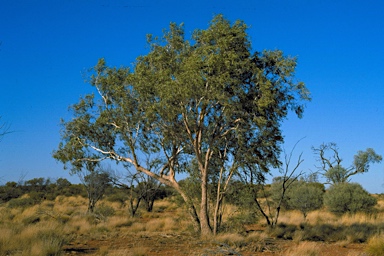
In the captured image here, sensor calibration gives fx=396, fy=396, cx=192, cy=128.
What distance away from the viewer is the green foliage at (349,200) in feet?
105

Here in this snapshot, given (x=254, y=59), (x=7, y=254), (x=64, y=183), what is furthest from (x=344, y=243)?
(x=64, y=183)

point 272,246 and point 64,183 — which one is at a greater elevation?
point 64,183

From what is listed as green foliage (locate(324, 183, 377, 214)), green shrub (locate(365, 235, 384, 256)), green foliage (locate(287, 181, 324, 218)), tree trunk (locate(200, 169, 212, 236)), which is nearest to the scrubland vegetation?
green shrub (locate(365, 235, 384, 256))

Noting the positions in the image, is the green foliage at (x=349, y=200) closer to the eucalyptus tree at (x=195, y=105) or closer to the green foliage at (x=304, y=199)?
the green foliage at (x=304, y=199)

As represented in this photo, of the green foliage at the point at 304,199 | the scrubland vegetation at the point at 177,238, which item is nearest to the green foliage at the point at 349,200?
the green foliage at the point at 304,199

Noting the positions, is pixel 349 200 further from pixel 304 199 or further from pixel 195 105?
pixel 195 105

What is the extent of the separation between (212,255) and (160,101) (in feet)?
22.2

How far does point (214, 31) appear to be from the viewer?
53.8 ft

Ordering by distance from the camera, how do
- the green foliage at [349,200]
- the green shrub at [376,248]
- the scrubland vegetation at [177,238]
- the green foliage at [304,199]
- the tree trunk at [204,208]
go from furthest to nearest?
the green foliage at [304,199] < the green foliage at [349,200] < the tree trunk at [204,208] < the green shrub at [376,248] < the scrubland vegetation at [177,238]

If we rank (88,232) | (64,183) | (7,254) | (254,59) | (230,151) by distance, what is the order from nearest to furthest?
1. (7,254)
2. (254,59)
3. (230,151)
4. (88,232)
5. (64,183)

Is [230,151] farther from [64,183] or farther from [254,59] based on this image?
[64,183]

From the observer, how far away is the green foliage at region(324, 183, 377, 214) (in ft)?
105

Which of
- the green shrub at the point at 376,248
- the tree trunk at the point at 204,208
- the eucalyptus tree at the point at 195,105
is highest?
the eucalyptus tree at the point at 195,105

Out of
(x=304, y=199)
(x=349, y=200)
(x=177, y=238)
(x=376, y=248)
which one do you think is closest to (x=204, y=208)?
(x=177, y=238)
